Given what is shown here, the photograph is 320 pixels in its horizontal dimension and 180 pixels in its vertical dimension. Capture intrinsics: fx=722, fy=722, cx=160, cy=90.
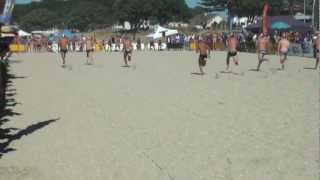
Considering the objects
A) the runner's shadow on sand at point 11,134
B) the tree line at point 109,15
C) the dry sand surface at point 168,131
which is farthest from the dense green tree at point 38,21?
the runner's shadow on sand at point 11,134

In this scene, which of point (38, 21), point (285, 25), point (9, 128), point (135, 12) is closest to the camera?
point (9, 128)

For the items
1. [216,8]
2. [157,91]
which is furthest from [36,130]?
[216,8]

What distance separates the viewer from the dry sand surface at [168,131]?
367 inches

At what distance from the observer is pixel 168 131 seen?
1266cm

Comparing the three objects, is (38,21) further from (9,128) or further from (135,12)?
(9,128)

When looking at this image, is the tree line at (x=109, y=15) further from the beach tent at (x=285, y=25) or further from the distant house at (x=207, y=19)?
the beach tent at (x=285, y=25)

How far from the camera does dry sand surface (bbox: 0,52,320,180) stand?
9.31 metres

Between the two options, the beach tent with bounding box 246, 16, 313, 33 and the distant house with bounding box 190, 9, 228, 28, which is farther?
the distant house with bounding box 190, 9, 228, 28

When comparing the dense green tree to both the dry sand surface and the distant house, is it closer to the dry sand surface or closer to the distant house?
the distant house

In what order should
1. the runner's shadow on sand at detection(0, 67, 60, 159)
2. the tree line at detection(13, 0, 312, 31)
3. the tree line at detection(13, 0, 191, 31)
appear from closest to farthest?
the runner's shadow on sand at detection(0, 67, 60, 159) → the tree line at detection(13, 0, 312, 31) → the tree line at detection(13, 0, 191, 31)

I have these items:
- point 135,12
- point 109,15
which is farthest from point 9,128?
point 109,15

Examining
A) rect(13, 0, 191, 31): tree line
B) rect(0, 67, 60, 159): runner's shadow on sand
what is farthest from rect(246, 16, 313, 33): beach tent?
rect(13, 0, 191, 31): tree line

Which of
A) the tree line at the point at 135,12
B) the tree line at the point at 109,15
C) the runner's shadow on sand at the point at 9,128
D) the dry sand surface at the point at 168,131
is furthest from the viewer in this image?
the tree line at the point at 109,15

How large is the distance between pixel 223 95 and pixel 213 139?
7673mm
